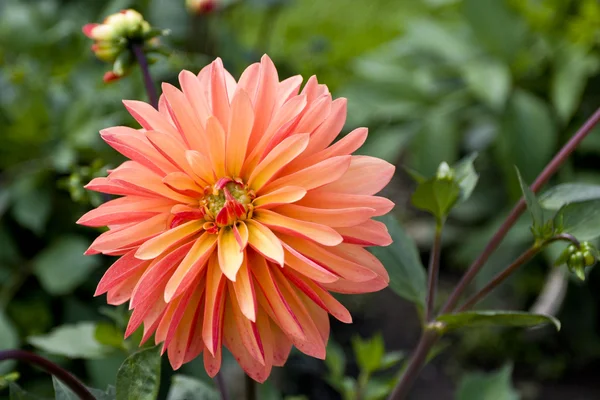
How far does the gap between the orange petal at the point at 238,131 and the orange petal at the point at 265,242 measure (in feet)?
0.17

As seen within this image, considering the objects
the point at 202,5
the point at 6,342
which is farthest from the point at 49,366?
the point at 202,5

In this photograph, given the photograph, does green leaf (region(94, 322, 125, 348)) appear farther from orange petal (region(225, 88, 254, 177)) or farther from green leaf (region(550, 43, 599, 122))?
green leaf (region(550, 43, 599, 122))

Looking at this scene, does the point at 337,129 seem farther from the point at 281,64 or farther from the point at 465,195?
the point at 281,64

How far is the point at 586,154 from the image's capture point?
5.69ft

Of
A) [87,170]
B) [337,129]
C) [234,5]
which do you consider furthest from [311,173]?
[234,5]

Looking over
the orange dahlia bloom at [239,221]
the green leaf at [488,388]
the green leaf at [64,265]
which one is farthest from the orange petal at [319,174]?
the green leaf at [64,265]

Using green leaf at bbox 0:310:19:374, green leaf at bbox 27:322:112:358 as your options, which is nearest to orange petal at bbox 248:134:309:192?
green leaf at bbox 27:322:112:358

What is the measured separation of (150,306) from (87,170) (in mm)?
247

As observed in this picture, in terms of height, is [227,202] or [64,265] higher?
[227,202]

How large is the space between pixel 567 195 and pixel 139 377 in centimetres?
44

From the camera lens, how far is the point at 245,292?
51 cm

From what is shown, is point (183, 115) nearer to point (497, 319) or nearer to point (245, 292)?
point (245, 292)

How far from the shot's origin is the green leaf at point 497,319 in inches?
22.6

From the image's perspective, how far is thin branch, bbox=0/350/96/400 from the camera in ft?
1.66
